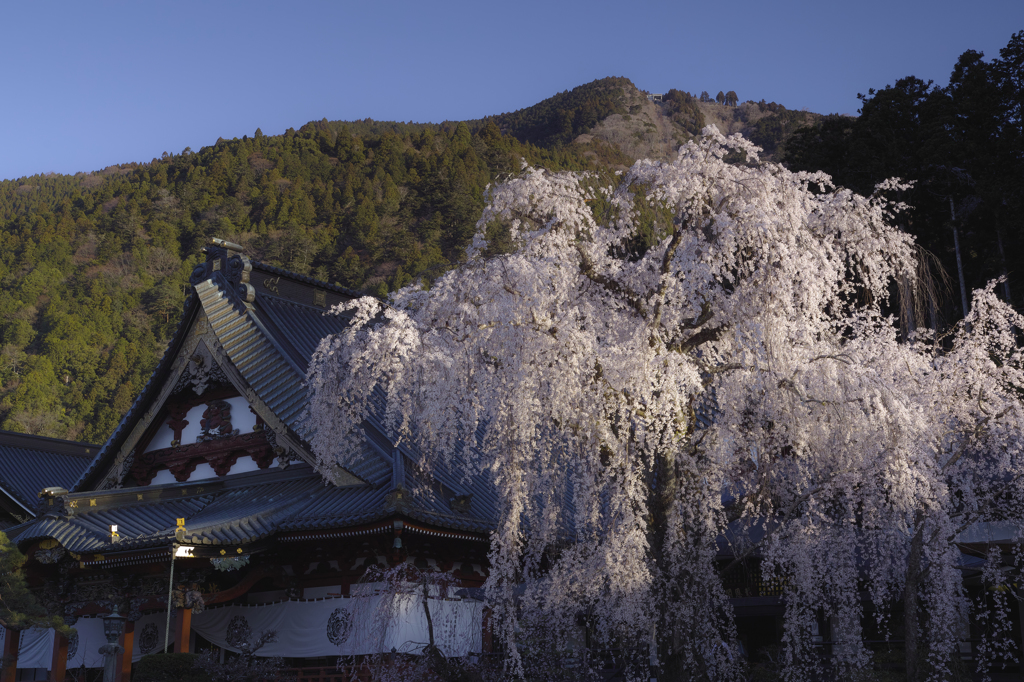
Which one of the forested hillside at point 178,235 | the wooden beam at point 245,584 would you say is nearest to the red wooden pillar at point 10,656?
the wooden beam at point 245,584

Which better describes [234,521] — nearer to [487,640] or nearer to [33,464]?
[487,640]

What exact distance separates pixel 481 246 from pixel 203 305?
8.67m

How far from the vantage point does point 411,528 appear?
11531 millimetres

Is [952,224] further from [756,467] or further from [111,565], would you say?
[111,565]

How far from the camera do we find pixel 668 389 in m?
8.46

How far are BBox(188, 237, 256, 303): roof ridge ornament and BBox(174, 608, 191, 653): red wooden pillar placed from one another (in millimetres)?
6365

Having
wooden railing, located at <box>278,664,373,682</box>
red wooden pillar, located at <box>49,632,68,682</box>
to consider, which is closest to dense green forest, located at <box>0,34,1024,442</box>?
wooden railing, located at <box>278,664,373,682</box>

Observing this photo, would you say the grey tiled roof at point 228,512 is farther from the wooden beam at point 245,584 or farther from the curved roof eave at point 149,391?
the curved roof eave at point 149,391

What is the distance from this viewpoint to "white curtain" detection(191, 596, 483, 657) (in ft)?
39.5

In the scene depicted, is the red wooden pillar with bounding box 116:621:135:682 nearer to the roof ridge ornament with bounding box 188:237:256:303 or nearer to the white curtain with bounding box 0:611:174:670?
the white curtain with bounding box 0:611:174:670

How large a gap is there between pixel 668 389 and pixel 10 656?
11375 mm

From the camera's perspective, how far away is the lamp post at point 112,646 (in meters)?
11.6

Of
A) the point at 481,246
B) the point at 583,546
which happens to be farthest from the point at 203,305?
the point at 583,546

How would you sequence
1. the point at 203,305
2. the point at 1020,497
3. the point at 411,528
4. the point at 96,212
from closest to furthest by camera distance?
the point at 1020,497
the point at 411,528
the point at 203,305
the point at 96,212
